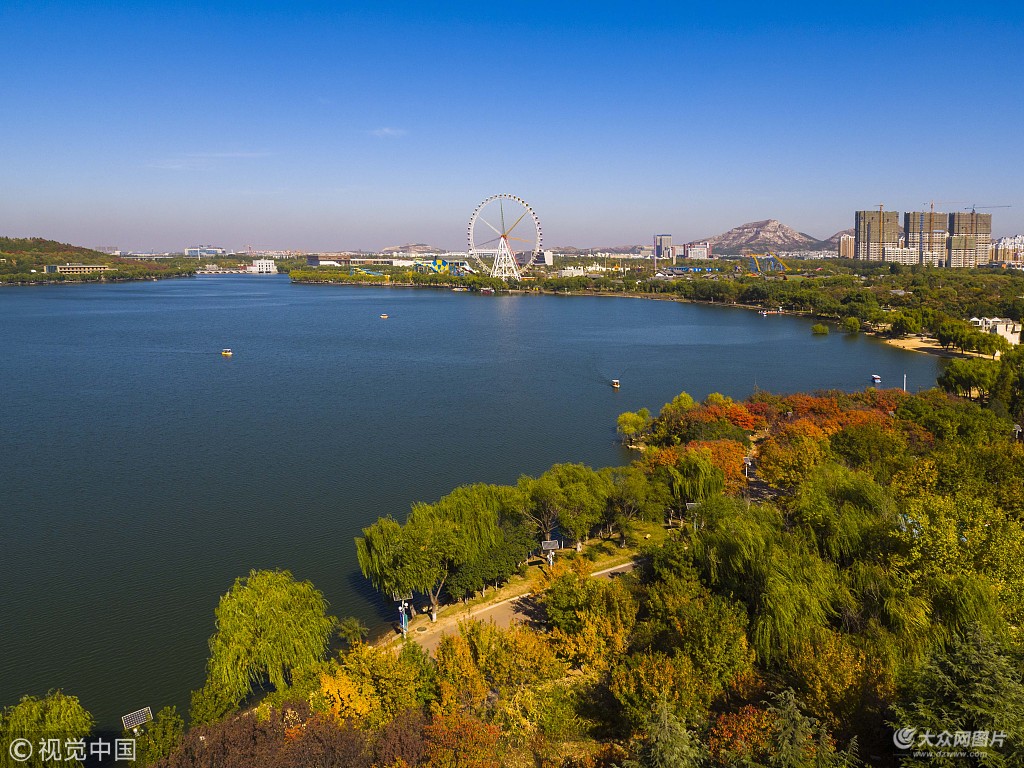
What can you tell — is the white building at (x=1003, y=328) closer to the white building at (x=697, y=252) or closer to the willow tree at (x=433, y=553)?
the willow tree at (x=433, y=553)

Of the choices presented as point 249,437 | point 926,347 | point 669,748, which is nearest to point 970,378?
point 926,347

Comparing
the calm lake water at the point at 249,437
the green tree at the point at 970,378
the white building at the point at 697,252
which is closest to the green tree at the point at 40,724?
the calm lake water at the point at 249,437

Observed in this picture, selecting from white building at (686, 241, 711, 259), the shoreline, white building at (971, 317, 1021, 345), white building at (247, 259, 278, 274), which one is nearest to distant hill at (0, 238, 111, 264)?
white building at (247, 259, 278, 274)

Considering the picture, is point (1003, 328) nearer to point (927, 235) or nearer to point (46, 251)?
point (927, 235)

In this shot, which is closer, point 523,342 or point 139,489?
point 139,489

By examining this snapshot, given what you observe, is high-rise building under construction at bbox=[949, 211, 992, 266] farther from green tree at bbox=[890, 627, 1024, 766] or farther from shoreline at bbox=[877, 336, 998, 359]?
green tree at bbox=[890, 627, 1024, 766]

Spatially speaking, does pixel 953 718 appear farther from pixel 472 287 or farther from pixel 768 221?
pixel 768 221

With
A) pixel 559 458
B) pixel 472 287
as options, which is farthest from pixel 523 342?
pixel 472 287

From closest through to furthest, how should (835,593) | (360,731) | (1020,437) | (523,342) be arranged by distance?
1. (360,731)
2. (835,593)
3. (1020,437)
4. (523,342)
